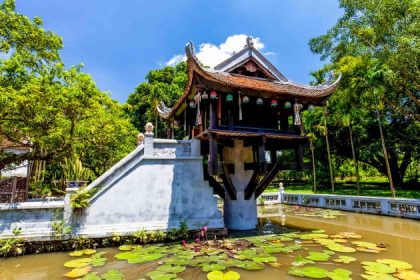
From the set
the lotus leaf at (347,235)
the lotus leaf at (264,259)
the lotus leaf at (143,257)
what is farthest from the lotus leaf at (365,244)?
the lotus leaf at (143,257)

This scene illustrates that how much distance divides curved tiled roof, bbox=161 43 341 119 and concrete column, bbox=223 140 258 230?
2033mm

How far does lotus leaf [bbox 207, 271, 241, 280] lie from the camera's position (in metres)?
4.68

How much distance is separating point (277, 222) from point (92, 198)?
7.01 m

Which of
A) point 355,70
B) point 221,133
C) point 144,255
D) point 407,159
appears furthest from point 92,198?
point 407,159

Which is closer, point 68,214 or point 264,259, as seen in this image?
point 264,259

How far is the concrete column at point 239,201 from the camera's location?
904 cm

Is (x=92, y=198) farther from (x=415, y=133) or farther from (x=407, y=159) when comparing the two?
(x=407, y=159)

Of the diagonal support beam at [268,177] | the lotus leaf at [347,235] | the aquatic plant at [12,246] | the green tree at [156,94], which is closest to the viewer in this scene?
the aquatic plant at [12,246]

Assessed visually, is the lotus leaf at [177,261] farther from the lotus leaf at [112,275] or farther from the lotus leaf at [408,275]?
the lotus leaf at [408,275]

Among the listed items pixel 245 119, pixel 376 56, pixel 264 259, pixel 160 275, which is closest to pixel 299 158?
pixel 245 119

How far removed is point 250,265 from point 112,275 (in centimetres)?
273

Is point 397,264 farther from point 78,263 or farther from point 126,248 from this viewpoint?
point 78,263

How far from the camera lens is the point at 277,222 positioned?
10.5 metres

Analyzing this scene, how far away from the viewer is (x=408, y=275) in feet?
15.1
